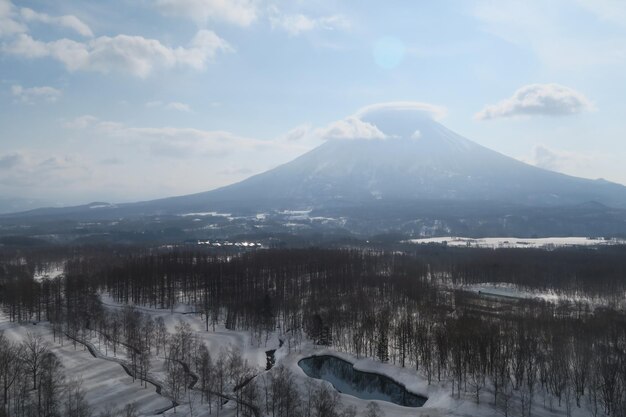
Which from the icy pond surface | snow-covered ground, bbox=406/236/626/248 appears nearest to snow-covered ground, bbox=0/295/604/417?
the icy pond surface

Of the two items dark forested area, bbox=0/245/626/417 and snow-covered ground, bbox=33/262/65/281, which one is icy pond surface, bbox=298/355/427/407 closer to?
dark forested area, bbox=0/245/626/417

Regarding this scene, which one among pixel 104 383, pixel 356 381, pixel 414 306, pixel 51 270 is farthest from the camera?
pixel 51 270

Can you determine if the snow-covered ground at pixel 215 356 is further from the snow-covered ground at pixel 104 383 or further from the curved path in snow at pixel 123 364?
the curved path in snow at pixel 123 364

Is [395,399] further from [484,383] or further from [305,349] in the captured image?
[305,349]

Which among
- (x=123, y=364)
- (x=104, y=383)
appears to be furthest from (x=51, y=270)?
(x=104, y=383)

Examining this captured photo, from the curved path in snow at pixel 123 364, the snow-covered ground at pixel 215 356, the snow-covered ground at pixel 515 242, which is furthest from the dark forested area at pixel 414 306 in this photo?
the snow-covered ground at pixel 515 242

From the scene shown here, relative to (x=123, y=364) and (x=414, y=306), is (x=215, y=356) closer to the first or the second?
(x=123, y=364)

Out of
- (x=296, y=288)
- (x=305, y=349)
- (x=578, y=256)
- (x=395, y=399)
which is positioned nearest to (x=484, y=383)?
(x=395, y=399)
